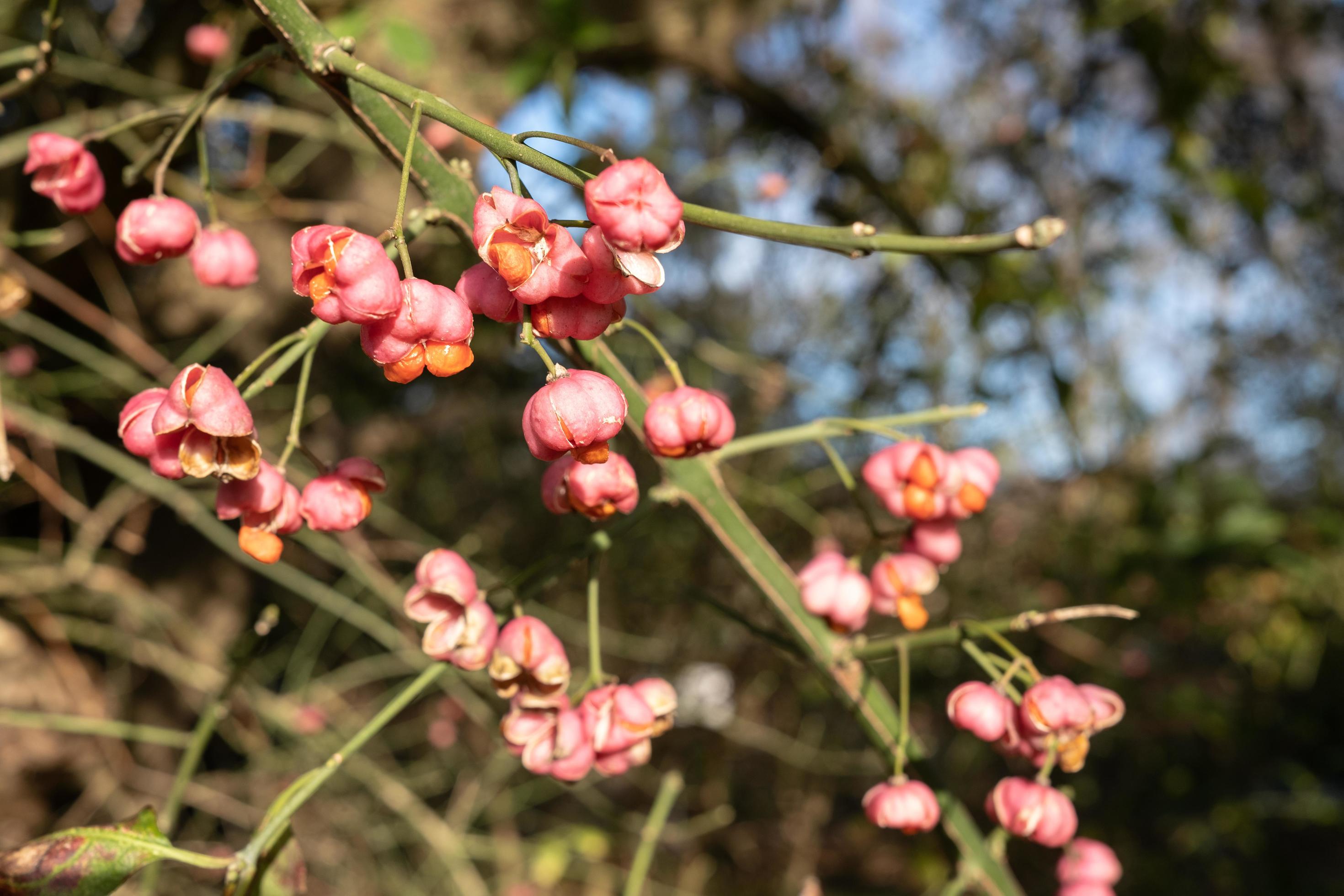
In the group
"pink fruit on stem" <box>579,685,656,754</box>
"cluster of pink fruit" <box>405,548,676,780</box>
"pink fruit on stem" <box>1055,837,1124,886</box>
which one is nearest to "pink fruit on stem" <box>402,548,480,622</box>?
"cluster of pink fruit" <box>405,548,676,780</box>

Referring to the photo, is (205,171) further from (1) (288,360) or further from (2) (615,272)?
(2) (615,272)

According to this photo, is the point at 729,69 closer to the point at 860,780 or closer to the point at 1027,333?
the point at 1027,333

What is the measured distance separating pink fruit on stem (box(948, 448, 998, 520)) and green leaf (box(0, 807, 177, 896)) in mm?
646

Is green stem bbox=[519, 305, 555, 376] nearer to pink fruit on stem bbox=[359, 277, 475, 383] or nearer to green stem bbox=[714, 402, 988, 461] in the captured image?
pink fruit on stem bbox=[359, 277, 475, 383]

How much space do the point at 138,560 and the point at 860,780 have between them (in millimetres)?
2942

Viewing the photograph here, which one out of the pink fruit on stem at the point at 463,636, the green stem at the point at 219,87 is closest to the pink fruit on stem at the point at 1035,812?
the pink fruit on stem at the point at 463,636

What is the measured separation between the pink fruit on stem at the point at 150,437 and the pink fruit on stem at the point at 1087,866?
2.83 feet

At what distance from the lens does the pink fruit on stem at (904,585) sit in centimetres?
81

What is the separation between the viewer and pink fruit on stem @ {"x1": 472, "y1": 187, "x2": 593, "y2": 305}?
43 cm

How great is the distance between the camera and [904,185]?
213 centimetres

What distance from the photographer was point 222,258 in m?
0.79

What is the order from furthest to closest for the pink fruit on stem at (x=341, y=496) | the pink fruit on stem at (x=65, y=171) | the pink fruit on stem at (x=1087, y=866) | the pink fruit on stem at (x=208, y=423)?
the pink fruit on stem at (x=1087, y=866) → the pink fruit on stem at (x=65, y=171) → the pink fruit on stem at (x=341, y=496) → the pink fruit on stem at (x=208, y=423)

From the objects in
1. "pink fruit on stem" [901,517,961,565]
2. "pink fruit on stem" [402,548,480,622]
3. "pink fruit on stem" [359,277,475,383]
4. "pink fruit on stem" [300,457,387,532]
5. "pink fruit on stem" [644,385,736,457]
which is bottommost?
"pink fruit on stem" [901,517,961,565]

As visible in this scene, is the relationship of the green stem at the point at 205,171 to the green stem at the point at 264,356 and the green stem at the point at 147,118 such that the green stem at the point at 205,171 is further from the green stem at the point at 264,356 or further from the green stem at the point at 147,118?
the green stem at the point at 264,356
